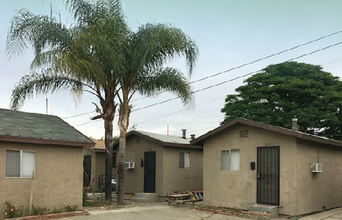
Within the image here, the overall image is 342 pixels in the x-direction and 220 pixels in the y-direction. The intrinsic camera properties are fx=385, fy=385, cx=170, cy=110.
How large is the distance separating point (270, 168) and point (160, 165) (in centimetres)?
707

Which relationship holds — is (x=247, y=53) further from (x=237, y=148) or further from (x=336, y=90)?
(x=336, y=90)

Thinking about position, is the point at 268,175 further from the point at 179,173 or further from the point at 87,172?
the point at 87,172

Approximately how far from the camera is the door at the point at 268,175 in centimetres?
1345

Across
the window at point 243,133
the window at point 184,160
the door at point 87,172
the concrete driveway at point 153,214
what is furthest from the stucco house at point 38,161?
the door at point 87,172

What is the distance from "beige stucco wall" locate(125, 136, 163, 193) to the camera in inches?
769

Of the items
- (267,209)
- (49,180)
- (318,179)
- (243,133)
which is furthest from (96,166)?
(318,179)

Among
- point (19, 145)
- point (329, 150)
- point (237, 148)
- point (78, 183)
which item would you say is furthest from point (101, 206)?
point (329, 150)

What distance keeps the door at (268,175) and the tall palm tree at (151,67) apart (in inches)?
166

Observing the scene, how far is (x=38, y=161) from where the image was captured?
1252 cm

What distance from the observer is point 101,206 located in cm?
1487

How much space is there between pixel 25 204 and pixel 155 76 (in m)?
7.48

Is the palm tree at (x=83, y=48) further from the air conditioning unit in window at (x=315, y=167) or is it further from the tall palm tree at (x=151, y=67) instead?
the air conditioning unit in window at (x=315, y=167)

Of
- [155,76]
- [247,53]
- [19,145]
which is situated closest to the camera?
[19,145]

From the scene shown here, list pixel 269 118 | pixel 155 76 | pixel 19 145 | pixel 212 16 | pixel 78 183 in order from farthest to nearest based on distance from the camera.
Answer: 1. pixel 269 118
2. pixel 155 76
3. pixel 212 16
4. pixel 78 183
5. pixel 19 145
